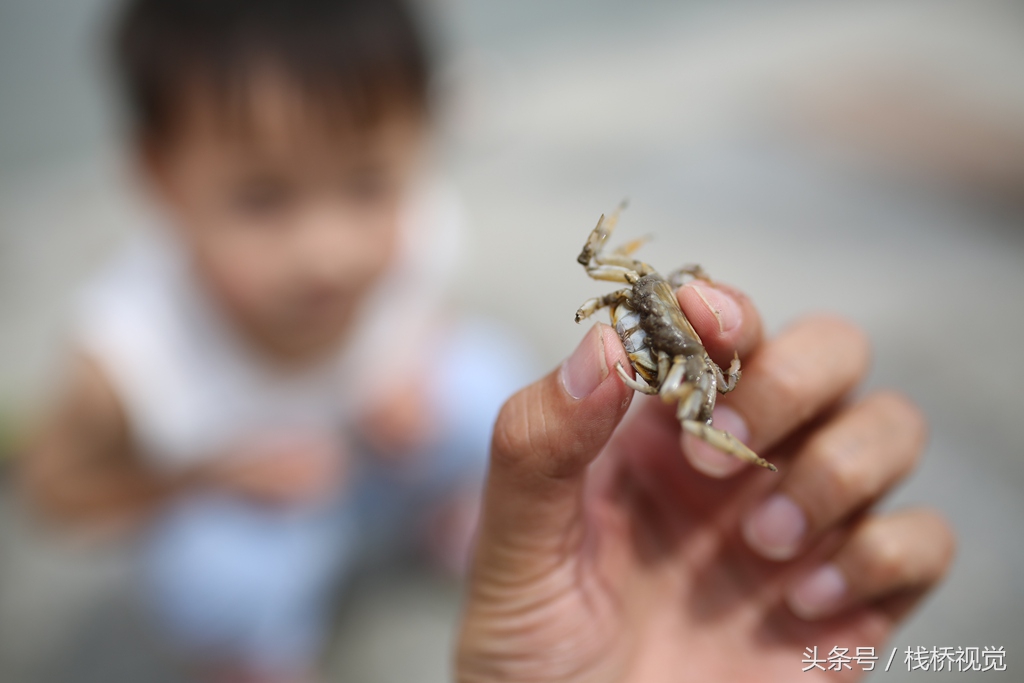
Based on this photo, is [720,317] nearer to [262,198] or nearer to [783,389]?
[783,389]

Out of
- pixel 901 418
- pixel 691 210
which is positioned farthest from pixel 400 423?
pixel 691 210

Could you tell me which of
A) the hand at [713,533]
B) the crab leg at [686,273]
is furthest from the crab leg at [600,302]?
the hand at [713,533]

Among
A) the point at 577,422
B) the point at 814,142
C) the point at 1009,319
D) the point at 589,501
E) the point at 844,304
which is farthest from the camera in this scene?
the point at 814,142

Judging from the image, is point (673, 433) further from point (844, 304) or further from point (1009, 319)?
point (1009, 319)

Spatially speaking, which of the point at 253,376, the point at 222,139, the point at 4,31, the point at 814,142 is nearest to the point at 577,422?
the point at 222,139

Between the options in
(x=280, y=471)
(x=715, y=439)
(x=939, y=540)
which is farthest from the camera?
(x=280, y=471)

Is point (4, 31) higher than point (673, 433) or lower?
higher

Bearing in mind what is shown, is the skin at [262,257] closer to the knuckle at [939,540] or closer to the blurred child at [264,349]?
the blurred child at [264,349]
